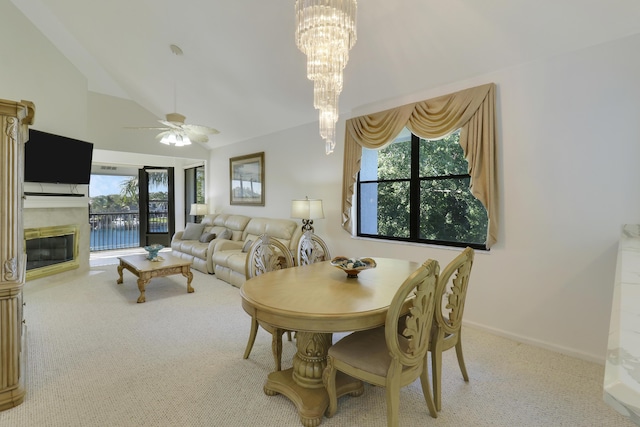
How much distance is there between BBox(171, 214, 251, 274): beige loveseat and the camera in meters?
5.57

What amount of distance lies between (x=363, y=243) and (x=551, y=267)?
80.9 inches

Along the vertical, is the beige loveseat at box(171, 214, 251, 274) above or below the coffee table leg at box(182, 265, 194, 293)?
above

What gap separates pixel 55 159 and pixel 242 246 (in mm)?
3041

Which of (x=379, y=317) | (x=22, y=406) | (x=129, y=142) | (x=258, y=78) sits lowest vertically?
(x=22, y=406)

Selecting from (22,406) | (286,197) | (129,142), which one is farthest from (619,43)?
(129,142)

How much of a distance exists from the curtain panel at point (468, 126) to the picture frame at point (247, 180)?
110 inches

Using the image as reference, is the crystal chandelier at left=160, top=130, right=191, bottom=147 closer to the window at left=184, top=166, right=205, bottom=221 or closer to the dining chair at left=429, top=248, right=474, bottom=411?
the window at left=184, top=166, right=205, bottom=221

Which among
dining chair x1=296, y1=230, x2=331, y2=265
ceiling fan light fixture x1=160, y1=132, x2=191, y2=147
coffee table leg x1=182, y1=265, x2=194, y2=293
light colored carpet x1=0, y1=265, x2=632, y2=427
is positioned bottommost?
light colored carpet x1=0, y1=265, x2=632, y2=427

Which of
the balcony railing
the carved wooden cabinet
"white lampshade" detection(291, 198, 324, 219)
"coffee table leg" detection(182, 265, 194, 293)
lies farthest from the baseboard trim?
the balcony railing

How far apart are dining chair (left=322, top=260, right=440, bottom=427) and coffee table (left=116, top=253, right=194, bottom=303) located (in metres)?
3.15

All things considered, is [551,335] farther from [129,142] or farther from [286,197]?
[129,142]

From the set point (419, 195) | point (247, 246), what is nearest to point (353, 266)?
point (419, 195)

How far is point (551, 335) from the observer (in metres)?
2.78

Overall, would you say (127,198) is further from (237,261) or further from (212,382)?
(212,382)
